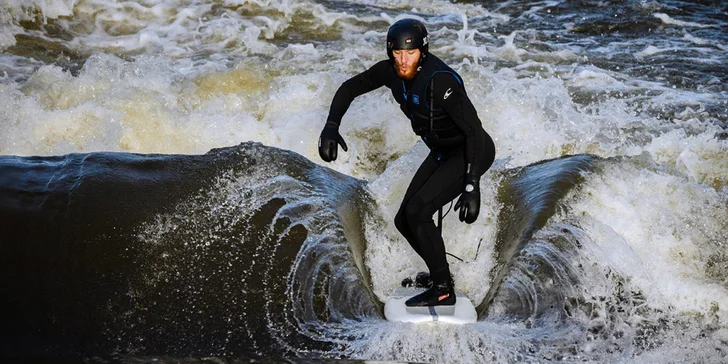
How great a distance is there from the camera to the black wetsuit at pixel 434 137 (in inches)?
Answer: 190

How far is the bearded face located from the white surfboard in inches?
55.3

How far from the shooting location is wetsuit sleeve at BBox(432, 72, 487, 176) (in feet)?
15.7

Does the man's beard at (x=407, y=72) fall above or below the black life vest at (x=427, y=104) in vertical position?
above

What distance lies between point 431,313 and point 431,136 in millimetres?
1075

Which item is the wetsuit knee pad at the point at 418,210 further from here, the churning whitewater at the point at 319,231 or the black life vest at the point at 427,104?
the churning whitewater at the point at 319,231

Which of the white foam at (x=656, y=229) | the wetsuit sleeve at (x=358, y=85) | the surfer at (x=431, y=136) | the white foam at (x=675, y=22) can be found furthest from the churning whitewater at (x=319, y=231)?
the white foam at (x=675, y=22)

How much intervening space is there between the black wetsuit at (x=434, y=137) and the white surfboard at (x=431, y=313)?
0.71 ft

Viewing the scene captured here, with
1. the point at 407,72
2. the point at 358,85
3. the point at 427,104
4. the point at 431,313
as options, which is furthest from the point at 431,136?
the point at 431,313

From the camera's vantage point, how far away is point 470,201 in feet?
15.6

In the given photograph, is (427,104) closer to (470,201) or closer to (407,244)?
(470,201)

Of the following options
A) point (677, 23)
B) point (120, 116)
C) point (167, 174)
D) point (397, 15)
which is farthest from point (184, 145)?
point (677, 23)

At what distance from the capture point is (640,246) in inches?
227

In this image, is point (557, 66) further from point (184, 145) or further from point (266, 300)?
point (266, 300)

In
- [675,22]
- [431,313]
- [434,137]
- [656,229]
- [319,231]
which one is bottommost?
[431,313]
